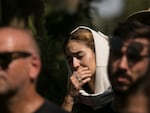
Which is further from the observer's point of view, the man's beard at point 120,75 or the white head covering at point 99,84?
the white head covering at point 99,84

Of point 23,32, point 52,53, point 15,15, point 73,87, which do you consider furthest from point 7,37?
point 52,53

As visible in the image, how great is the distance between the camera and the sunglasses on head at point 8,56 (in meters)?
4.15

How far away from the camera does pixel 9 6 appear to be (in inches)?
297

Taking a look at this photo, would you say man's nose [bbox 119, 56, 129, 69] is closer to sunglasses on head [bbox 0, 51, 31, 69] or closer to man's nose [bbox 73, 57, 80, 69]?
sunglasses on head [bbox 0, 51, 31, 69]

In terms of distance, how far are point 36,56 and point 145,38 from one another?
67cm

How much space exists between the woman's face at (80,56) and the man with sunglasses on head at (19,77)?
1243 millimetres

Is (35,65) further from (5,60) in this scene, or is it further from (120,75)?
(120,75)

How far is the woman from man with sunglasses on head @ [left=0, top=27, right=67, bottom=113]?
3.96 ft

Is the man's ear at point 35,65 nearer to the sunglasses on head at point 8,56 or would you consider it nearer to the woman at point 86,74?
the sunglasses on head at point 8,56

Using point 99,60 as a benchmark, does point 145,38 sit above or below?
above

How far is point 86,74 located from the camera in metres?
5.37

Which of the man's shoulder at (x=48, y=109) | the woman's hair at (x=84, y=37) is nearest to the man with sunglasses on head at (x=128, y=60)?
the man's shoulder at (x=48, y=109)

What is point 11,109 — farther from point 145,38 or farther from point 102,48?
point 102,48

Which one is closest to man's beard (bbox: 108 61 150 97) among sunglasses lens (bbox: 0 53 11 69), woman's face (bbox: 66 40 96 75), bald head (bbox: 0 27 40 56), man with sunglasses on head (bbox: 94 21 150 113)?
man with sunglasses on head (bbox: 94 21 150 113)
